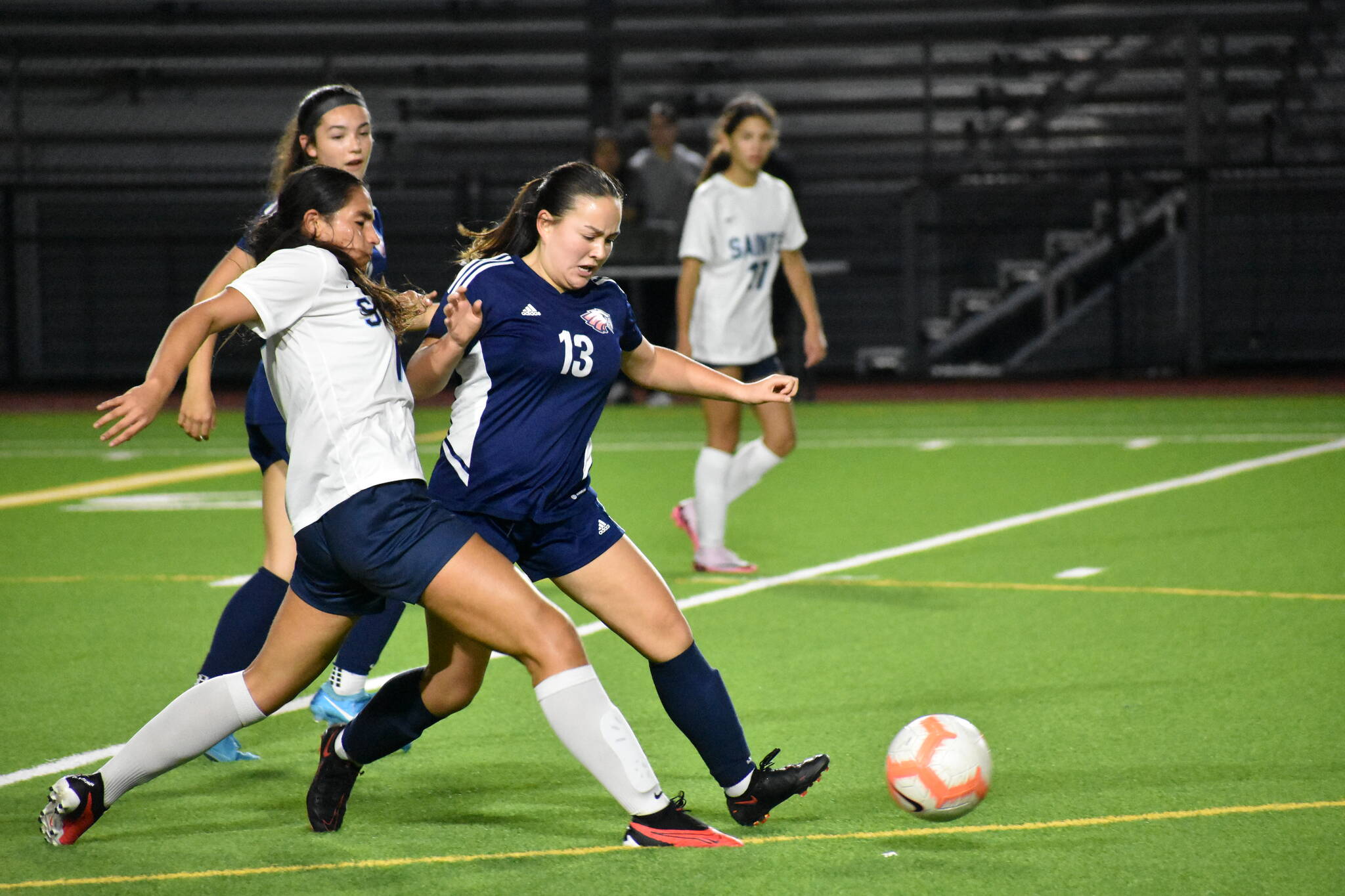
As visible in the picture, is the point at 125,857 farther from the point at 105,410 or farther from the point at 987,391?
the point at 987,391

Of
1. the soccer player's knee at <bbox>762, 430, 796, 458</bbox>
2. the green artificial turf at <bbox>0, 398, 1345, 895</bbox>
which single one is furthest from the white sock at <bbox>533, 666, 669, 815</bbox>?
the soccer player's knee at <bbox>762, 430, 796, 458</bbox>

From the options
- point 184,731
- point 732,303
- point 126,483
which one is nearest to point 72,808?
point 184,731

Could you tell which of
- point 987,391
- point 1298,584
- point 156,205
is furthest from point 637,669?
point 156,205

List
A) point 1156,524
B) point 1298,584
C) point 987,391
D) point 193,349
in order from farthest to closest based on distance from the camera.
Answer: point 987,391 < point 1156,524 < point 1298,584 < point 193,349

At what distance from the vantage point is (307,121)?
500 centimetres

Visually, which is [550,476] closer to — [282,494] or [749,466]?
[282,494]

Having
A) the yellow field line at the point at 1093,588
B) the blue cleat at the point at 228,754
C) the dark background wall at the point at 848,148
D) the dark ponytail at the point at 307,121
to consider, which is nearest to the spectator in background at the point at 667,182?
the dark background wall at the point at 848,148

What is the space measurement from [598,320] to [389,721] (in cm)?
111

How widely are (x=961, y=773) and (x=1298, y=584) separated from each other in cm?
365

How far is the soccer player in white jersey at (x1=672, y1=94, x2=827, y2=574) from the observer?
25.2 feet

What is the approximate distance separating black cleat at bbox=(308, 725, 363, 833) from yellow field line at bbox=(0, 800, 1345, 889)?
25 centimetres

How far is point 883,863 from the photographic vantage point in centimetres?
372

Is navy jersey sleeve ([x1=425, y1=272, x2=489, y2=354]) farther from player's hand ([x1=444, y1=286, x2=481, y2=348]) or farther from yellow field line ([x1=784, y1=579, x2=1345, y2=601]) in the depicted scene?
yellow field line ([x1=784, y1=579, x2=1345, y2=601])

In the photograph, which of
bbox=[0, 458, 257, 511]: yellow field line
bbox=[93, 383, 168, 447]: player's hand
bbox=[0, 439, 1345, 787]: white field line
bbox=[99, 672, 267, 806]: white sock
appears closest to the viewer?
bbox=[93, 383, 168, 447]: player's hand
